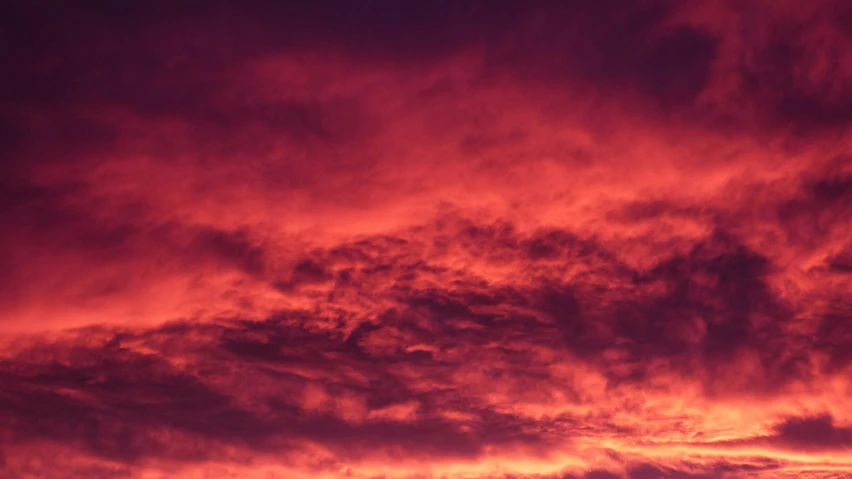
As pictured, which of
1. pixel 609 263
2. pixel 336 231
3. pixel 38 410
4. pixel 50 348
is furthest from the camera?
pixel 38 410

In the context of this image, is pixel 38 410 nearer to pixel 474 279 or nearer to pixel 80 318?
pixel 80 318

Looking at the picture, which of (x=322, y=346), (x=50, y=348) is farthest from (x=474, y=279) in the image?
(x=50, y=348)

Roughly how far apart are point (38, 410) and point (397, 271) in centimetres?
992

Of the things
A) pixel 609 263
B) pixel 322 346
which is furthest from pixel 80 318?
pixel 609 263

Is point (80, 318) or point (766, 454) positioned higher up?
point (80, 318)

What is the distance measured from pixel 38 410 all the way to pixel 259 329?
6194mm

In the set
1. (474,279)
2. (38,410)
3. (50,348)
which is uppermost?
(474,279)

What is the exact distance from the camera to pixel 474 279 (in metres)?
15.3

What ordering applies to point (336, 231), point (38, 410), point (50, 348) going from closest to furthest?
point (336, 231) → point (50, 348) → point (38, 410)

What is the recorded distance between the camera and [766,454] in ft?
57.3

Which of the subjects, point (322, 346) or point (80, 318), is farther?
point (322, 346)

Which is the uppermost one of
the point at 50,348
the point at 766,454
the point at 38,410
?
the point at 50,348

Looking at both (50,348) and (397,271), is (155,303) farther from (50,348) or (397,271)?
(397,271)

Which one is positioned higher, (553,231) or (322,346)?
(553,231)
